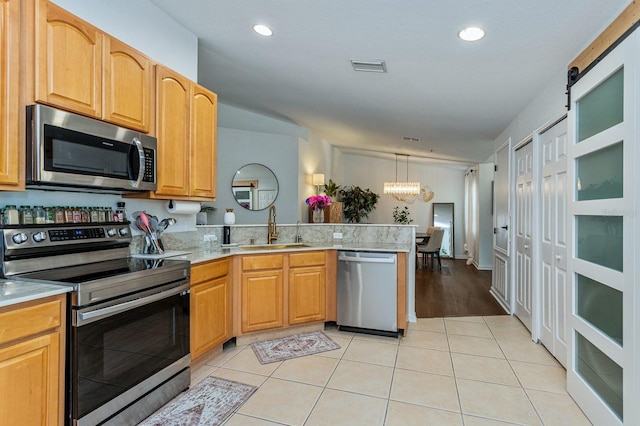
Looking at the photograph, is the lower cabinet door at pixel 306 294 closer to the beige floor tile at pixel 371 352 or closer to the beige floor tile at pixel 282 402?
the beige floor tile at pixel 371 352

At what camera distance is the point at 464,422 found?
1987 millimetres

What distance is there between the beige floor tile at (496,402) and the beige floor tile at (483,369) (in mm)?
82

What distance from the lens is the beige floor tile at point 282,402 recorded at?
2037 mm

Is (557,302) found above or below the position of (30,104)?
below

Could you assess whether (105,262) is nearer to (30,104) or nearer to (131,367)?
(131,367)

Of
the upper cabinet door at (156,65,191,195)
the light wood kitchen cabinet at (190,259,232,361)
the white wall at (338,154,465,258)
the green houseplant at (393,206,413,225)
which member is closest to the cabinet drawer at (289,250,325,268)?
the light wood kitchen cabinet at (190,259,232,361)

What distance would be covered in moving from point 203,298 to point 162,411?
77 centimetres

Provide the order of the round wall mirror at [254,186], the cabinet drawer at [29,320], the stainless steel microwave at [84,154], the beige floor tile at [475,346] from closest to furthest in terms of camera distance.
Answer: the cabinet drawer at [29,320] < the stainless steel microwave at [84,154] < the beige floor tile at [475,346] < the round wall mirror at [254,186]

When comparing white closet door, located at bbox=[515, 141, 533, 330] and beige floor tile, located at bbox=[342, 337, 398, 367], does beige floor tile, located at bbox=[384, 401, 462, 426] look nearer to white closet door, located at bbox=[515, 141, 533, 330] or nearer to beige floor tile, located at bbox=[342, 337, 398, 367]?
beige floor tile, located at bbox=[342, 337, 398, 367]

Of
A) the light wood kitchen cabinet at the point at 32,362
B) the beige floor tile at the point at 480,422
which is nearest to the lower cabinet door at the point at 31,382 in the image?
the light wood kitchen cabinet at the point at 32,362

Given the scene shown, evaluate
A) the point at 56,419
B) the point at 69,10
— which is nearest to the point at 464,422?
the point at 56,419

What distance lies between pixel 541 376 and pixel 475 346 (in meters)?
0.62

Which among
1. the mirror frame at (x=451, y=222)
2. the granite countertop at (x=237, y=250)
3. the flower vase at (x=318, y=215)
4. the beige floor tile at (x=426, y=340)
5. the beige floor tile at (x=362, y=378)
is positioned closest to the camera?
the beige floor tile at (x=362, y=378)

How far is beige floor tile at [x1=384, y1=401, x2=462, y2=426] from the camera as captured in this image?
199cm
